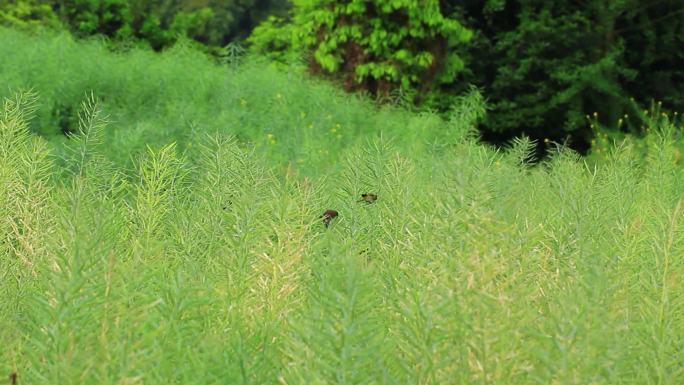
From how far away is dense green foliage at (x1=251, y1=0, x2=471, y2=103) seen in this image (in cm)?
1110

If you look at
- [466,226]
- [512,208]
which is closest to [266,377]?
[466,226]

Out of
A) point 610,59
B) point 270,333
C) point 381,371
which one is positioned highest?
point 381,371

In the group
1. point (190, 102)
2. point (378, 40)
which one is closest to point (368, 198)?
point (190, 102)

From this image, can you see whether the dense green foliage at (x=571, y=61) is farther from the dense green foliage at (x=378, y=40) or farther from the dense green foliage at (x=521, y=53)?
the dense green foliage at (x=378, y=40)

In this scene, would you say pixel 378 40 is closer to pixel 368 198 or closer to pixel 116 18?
pixel 116 18

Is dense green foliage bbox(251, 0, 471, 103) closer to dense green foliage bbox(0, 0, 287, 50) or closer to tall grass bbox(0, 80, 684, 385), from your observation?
dense green foliage bbox(0, 0, 287, 50)

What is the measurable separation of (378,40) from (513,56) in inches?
94.9

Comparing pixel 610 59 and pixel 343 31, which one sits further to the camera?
pixel 610 59

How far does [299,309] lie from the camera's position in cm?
163

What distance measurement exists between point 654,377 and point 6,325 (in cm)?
101

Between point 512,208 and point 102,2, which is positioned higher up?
point 512,208

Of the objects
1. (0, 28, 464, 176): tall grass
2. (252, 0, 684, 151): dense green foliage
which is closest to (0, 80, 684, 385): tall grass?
(0, 28, 464, 176): tall grass

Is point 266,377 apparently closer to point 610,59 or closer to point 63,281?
point 63,281

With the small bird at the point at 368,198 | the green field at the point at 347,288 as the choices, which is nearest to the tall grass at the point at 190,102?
the small bird at the point at 368,198
